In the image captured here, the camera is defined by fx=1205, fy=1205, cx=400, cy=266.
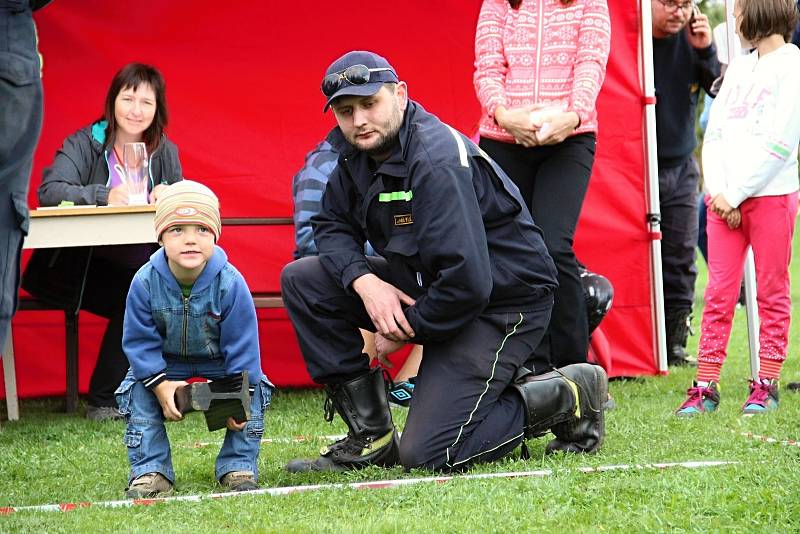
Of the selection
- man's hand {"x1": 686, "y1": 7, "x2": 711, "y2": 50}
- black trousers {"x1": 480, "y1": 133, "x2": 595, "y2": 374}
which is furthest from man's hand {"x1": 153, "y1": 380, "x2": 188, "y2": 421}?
man's hand {"x1": 686, "y1": 7, "x2": 711, "y2": 50}

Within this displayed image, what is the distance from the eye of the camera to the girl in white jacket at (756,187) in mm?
4574

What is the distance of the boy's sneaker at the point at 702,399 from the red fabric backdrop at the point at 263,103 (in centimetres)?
134

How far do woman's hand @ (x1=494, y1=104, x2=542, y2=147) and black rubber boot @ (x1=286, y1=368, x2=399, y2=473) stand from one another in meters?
1.25

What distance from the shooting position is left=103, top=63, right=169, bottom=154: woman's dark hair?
18.1 feet

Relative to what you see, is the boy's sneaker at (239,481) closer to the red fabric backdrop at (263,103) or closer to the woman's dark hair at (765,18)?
the woman's dark hair at (765,18)

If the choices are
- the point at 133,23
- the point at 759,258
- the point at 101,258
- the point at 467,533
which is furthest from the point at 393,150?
the point at 133,23

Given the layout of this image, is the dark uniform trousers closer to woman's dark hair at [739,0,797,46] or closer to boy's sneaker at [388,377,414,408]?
boy's sneaker at [388,377,414,408]

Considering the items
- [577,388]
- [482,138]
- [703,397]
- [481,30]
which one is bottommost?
[703,397]

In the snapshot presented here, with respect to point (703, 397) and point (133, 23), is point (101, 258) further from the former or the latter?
point (703, 397)

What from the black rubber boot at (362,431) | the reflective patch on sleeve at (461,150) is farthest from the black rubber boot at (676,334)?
the reflective patch on sleeve at (461,150)

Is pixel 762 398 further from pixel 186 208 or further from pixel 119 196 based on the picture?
pixel 119 196

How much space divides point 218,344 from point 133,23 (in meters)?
3.29

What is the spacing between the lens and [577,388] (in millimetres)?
3723

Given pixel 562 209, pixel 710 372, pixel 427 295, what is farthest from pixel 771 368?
pixel 427 295
